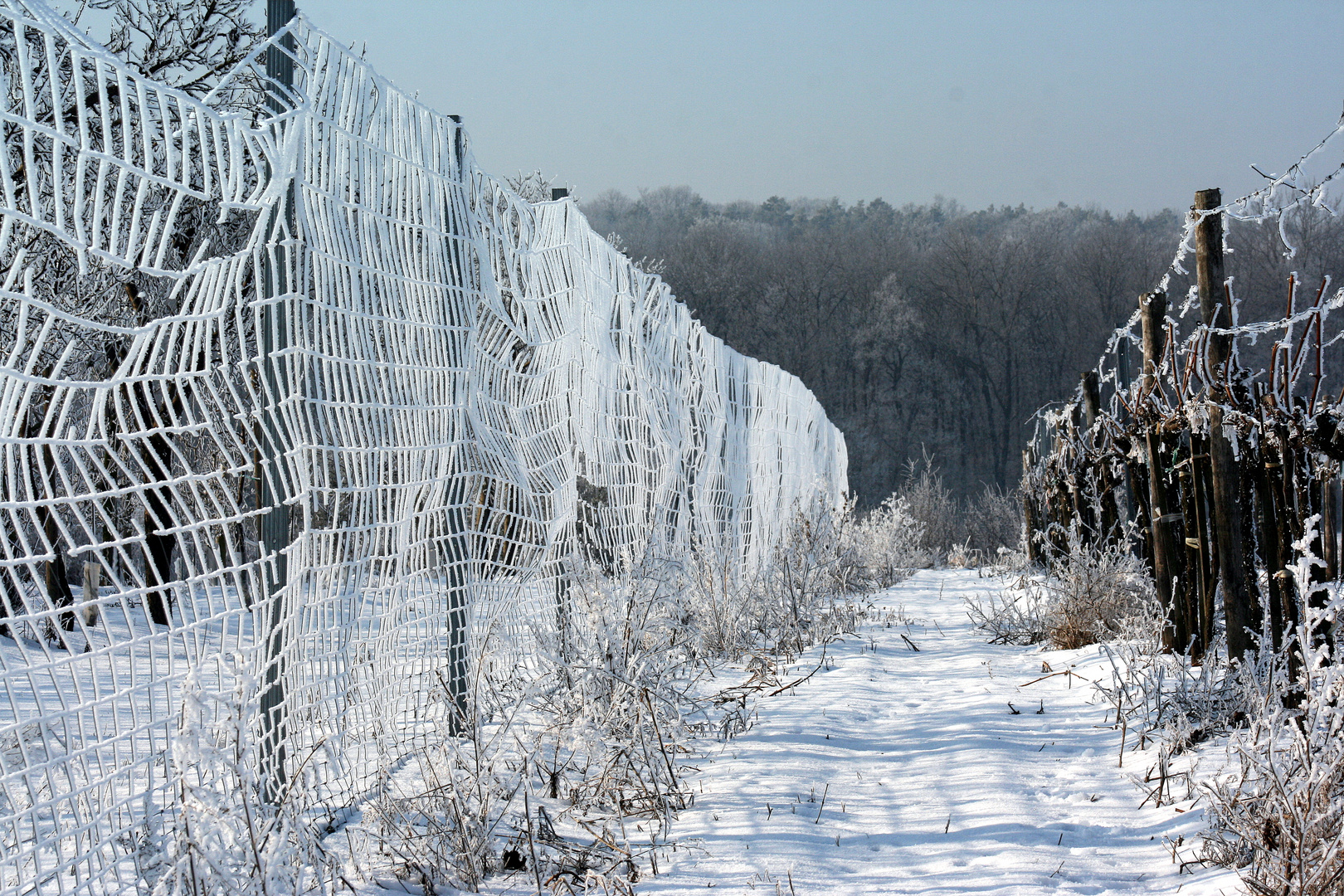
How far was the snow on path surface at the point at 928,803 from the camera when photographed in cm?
241

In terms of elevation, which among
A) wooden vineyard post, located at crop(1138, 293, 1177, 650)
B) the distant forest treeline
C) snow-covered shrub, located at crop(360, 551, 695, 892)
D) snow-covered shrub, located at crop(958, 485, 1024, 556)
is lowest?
snow-covered shrub, located at crop(958, 485, 1024, 556)

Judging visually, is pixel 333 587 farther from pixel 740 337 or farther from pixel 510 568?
pixel 740 337

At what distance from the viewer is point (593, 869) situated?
2418mm

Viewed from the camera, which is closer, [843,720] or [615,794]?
[615,794]

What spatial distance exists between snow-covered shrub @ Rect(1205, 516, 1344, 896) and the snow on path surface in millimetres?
125

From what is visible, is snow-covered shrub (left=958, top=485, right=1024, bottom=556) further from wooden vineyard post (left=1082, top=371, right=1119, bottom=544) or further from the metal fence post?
the metal fence post

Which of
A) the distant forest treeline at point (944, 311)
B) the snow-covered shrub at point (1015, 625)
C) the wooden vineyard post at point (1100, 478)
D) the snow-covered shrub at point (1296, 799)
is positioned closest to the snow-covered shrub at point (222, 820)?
the snow-covered shrub at point (1296, 799)

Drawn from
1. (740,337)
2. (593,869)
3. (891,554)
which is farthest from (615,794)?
(740,337)

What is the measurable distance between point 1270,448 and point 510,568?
259 cm

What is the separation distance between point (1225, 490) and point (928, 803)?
167 centimetres

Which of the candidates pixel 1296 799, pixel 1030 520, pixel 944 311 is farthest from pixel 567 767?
pixel 944 311

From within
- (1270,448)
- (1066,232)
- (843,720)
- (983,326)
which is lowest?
(843,720)

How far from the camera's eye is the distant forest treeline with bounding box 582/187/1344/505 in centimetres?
3606

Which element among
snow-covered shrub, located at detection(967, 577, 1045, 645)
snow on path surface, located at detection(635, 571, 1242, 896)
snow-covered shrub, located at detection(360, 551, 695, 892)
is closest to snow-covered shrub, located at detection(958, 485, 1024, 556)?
snow-covered shrub, located at detection(967, 577, 1045, 645)
